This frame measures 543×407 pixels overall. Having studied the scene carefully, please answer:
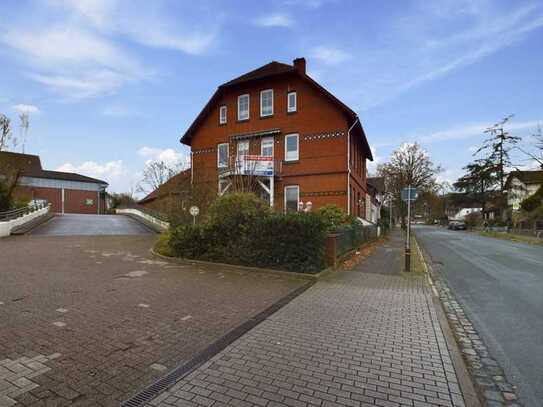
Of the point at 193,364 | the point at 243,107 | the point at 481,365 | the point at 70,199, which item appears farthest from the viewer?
the point at 70,199

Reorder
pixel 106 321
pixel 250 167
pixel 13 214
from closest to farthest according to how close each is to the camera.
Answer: pixel 106 321 → pixel 250 167 → pixel 13 214

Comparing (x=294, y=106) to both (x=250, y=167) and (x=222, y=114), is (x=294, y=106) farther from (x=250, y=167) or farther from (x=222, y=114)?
(x=250, y=167)

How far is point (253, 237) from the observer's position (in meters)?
10.4

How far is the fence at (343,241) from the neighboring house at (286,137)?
4.05m

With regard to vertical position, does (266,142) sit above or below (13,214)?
above

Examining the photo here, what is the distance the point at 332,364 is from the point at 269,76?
22569 mm

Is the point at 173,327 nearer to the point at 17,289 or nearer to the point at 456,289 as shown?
the point at 17,289

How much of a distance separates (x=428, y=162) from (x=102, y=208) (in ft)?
178

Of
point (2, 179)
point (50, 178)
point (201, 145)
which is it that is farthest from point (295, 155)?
point (50, 178)

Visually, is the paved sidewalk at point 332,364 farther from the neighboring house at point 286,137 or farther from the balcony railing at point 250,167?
the neighboring house at point 286,137

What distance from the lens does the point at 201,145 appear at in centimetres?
2753

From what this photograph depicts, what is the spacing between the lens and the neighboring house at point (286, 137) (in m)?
21.7

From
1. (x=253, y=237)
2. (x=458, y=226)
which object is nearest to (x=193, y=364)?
(x=253, y=237)

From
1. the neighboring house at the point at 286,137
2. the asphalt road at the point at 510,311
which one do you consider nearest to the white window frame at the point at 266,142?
the neighboring house at the point at 286,137
